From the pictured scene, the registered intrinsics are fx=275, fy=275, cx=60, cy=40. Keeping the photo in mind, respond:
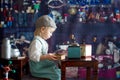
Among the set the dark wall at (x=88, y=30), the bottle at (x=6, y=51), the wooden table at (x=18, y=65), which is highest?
the dark wall at (x=88, y=30)

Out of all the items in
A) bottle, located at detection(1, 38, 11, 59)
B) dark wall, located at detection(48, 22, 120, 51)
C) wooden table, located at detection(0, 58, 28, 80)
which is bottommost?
wooden table, located at detection(0, 58, 28, 80)

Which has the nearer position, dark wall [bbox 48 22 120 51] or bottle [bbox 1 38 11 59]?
bottle [bbox 1 38 11 59]

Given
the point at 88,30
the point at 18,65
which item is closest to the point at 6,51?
the point at 18,65

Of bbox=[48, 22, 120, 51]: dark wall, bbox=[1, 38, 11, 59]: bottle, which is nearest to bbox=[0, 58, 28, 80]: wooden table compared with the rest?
bbox=[1, 38, 11, 59]: bottle

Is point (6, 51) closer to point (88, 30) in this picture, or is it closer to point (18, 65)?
point (18, 65)

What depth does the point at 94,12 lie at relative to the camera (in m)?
3.14

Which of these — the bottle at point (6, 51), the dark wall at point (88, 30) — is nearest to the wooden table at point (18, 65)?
the bottle at point (6, 51)

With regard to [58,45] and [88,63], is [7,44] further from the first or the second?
[88,63]

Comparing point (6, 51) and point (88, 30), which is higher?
point (88, 30)

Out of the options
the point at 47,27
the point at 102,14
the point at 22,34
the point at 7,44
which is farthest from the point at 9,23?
the point at 102,14

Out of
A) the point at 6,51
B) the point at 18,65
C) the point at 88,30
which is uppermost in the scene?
the point at 88,30

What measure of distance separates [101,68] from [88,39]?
14.4 inches

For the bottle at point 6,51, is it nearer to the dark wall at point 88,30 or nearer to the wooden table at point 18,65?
the wooden table at point 18,65

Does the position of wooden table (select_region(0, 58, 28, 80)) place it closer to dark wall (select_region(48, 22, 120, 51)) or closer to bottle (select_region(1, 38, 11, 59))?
bottle (select_region(1, 38, 11, 59))
